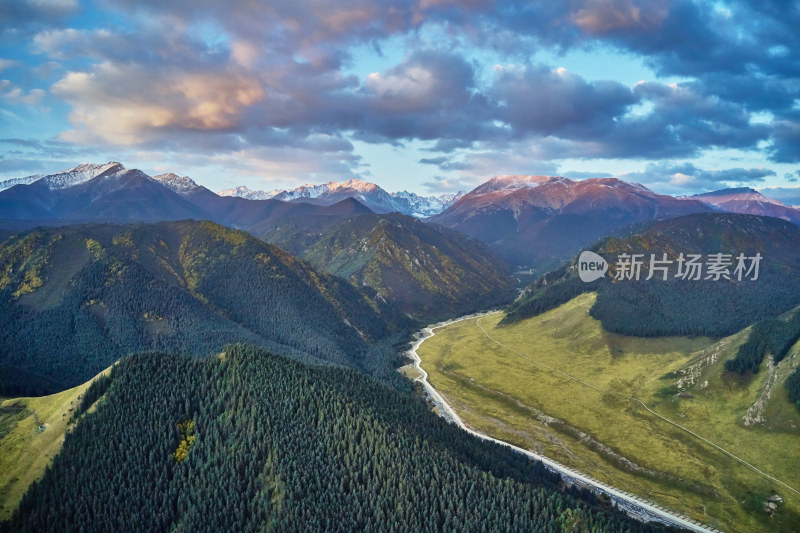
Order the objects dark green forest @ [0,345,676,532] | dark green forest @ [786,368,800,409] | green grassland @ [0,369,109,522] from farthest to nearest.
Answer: dark green forest @ [786,368,800,409], green grassland @ [0,369,109,522], dark green forest @ [0,345,676,532]

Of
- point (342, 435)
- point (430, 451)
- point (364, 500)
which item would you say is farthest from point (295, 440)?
point (430, 451)

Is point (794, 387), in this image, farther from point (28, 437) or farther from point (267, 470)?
point (28, 437)

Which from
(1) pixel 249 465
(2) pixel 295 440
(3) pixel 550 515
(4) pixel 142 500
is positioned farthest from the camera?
(2) pixel 295 440

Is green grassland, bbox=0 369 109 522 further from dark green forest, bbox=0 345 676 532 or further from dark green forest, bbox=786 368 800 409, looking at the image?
dark green forest, bbox=786 368 800 409

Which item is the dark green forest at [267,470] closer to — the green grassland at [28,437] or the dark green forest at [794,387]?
the green grassland at [28,437]

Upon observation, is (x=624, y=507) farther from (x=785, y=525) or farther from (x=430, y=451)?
(x=430, y=451)

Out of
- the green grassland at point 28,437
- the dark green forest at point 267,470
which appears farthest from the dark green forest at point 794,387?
the green grassland at point 28,437

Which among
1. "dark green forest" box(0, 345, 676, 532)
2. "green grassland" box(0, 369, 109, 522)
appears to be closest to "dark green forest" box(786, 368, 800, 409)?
"dark green forest" box(0, 345, 676, 532)
